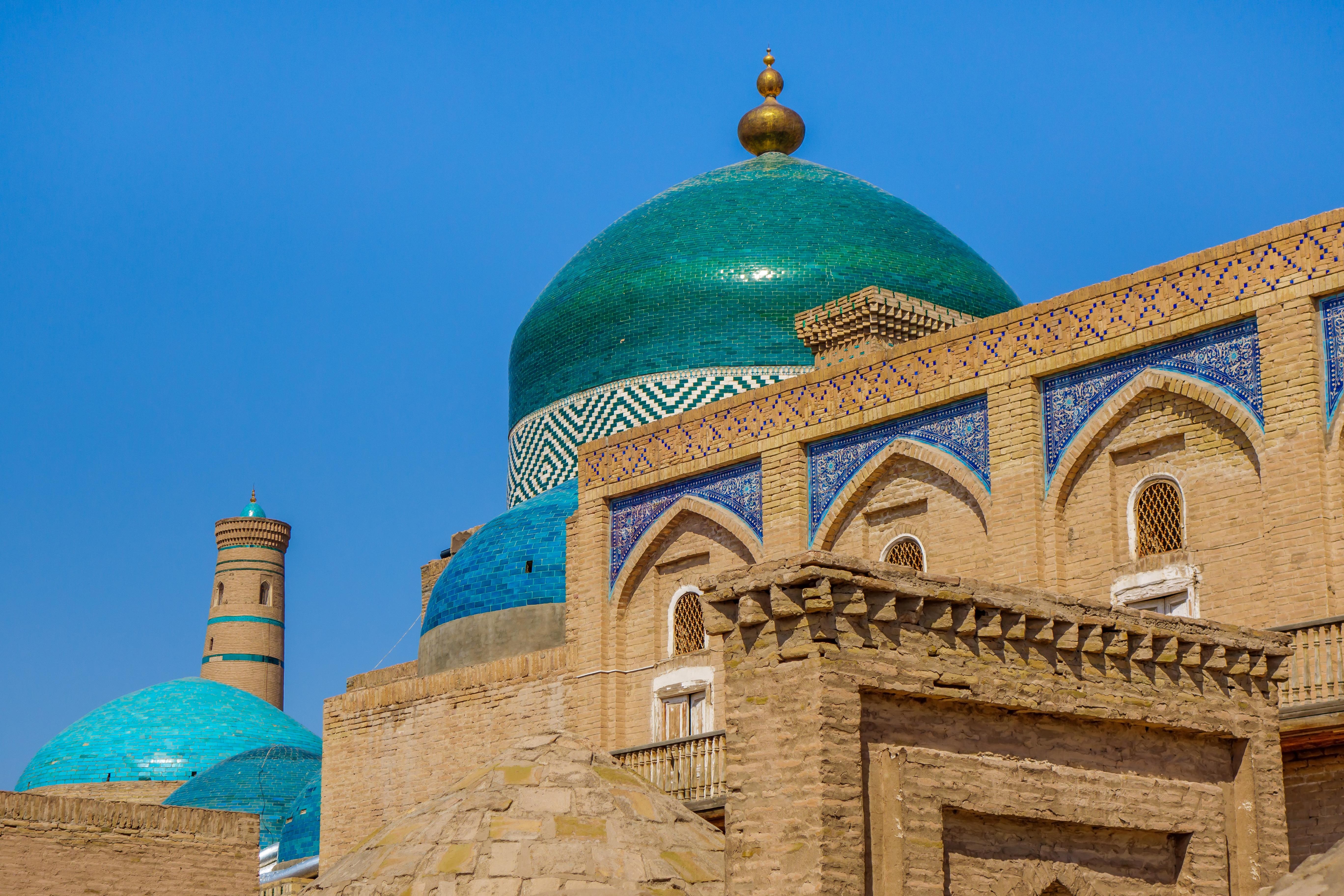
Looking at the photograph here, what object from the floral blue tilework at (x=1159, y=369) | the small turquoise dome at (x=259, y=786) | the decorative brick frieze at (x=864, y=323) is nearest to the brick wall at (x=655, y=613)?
the decorative brick frieze at (x=864, y=323)

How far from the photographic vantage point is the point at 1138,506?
12773 millimetres

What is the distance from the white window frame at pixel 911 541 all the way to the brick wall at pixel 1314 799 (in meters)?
3.26

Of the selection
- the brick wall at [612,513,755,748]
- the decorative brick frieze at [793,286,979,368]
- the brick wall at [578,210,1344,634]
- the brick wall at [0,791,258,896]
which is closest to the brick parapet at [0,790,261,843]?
the brick wall at [0,791,258,896]

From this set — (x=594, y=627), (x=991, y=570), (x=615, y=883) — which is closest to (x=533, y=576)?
(x=594, y=627)

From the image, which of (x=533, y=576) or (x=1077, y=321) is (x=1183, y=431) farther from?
(x=533, y=576)

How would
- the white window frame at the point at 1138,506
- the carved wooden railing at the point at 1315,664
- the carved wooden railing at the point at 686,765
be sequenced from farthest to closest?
the carved wooden railing at the point at 686,765
the white window frame at the point at 1138,506
the carved wooden railing at the point at 1315,664

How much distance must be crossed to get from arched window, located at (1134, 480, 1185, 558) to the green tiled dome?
700cm

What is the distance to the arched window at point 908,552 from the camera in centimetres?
1408

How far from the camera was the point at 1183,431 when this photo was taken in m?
12.4

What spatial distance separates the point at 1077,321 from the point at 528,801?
5.20 m

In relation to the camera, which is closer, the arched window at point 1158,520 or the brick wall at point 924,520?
the arched window at point 1158,520

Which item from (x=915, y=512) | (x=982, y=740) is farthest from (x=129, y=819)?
(x=982, y=740)

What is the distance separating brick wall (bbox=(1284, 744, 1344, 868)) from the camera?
36.3 feet

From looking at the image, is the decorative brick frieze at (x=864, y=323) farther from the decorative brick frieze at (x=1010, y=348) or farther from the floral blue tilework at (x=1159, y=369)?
the floral blue tilework at (x=1159, y=369)
